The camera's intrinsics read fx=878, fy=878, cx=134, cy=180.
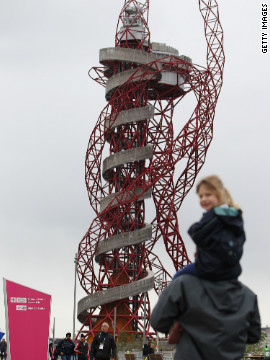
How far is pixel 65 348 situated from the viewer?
82.7ft

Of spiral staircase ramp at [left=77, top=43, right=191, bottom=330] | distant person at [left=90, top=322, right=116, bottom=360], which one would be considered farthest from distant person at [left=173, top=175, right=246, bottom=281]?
spiral staircase ramp at [left=77, top=43, right=191, bottom=330]

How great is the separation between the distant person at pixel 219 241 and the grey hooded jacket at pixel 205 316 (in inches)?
3.2

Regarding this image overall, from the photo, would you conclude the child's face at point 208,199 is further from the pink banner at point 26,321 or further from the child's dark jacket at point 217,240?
the pink banner at point 26,321

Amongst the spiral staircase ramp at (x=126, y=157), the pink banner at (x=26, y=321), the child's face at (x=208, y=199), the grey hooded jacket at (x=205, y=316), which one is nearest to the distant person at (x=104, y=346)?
the pink banner at (x=26, y=321)

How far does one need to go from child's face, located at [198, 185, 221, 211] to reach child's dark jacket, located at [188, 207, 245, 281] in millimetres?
112

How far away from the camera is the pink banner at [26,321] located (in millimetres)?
15359

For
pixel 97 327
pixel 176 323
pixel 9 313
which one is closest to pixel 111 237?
pixel 97 327

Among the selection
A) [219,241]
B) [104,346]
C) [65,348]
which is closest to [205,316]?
[219,241]

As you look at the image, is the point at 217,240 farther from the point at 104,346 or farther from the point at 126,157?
the point at 126,157

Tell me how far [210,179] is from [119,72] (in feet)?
171

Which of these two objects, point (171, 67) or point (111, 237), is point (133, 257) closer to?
point (111, 237)

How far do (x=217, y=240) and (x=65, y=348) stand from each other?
20.9 m

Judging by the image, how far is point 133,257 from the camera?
53.7 meters

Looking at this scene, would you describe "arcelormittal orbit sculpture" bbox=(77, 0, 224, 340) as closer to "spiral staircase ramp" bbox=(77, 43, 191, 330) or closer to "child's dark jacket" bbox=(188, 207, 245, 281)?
"spiral staircase ramp" bbox=(77, 43, 191, 330)
